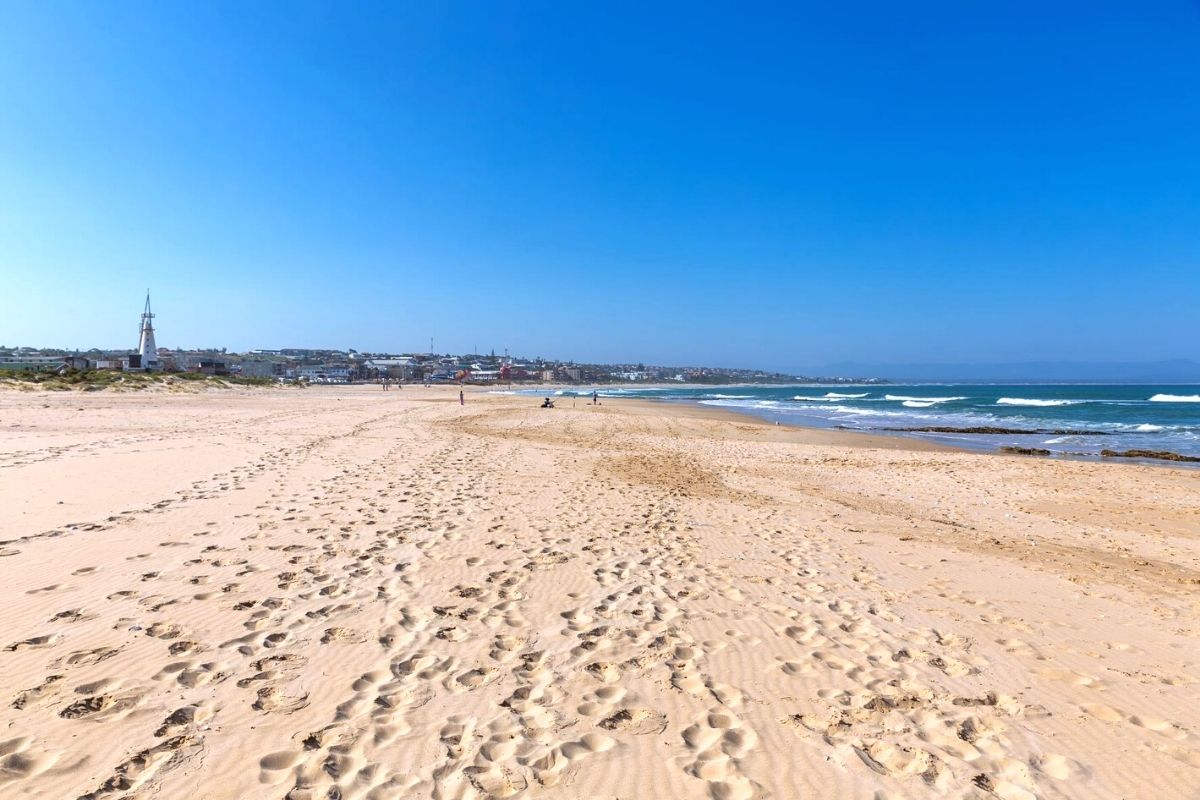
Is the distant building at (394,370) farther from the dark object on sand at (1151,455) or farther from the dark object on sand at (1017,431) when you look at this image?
the dark object on sand at (1151,455)

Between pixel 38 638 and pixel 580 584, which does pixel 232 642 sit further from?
pixel 580 584

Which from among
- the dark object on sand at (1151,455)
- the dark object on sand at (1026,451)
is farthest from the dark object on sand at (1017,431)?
the dark object on sand at (1151,455)

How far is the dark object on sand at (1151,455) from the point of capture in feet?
61.6

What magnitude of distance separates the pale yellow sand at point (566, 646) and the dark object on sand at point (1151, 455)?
512 inches

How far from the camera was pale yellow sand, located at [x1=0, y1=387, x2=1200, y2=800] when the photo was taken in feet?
9.25

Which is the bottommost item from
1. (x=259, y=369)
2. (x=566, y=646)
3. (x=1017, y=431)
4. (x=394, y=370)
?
(x=1017, y=431)

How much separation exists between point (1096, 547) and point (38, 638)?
11.4 meters

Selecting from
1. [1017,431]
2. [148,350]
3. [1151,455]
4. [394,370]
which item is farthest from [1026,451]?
[394,370]

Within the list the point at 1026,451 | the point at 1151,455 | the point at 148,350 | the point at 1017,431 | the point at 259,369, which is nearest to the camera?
the point at 1151,455

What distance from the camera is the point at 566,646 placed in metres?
4.09

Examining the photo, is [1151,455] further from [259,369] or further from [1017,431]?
[259,369]

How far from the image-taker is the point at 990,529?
28.8 ft

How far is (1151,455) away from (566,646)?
2438cm

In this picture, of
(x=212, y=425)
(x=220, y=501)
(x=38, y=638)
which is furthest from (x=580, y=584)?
(x=212, y=425)
